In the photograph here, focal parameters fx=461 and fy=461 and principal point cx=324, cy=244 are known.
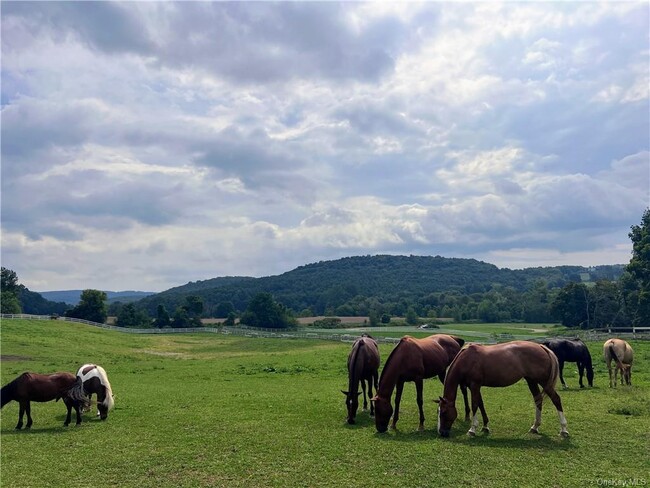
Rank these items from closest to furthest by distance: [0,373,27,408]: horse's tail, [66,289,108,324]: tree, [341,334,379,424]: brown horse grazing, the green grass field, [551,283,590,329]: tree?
the green grass field
[341,334,379,424]: brown horse grazing
[0,373,27,408]: horse's tail
[551,283,590,329]: tree
[66,289,108,324]: tree

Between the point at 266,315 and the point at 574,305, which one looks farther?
the point at 266,315

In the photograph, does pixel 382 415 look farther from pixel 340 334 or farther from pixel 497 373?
pixel 340 334

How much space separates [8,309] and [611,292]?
320ft

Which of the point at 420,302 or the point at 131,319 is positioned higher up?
the point at 420,302

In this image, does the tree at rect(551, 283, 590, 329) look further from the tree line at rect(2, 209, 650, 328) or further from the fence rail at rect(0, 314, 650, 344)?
the fence rail at rect(0, 314, 650, 344)

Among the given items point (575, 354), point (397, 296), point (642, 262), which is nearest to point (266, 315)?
point (642, 262)

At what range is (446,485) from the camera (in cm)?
729

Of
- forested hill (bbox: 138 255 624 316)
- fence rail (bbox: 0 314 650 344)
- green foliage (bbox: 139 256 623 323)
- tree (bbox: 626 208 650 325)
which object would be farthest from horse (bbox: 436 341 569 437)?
forested hill (bbox: 138 255 624 316)

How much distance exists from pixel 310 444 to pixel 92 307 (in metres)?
78.5

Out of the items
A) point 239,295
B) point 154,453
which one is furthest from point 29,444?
point 239,295

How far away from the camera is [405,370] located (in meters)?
11.3

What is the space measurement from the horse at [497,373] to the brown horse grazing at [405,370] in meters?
0.90

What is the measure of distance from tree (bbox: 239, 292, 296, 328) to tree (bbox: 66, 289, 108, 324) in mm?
24526

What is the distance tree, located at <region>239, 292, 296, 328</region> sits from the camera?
84500mm
